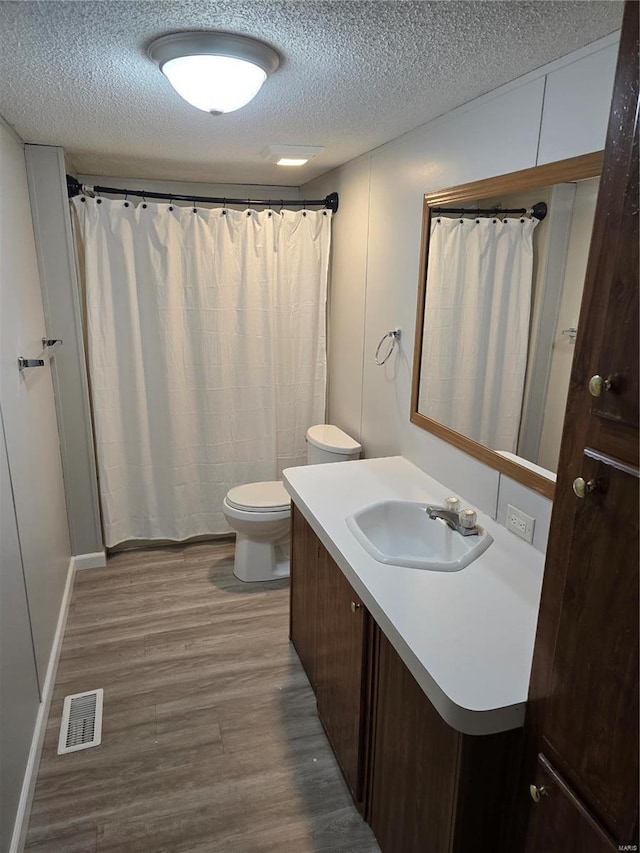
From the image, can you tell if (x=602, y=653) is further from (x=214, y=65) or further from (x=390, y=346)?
(x=390, y=346)

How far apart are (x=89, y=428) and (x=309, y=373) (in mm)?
1332

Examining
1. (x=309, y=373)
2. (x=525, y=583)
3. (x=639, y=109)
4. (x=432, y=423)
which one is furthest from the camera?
(x=309, y=373)

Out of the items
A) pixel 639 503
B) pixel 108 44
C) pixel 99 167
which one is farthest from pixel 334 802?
pixel 99 167

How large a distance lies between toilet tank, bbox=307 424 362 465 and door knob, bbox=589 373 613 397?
80.4 inches

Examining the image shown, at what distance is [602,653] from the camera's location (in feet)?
2.85

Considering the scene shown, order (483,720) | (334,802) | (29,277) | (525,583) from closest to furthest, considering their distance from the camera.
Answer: (483,720) < (525,583) < (334,802) < (29,277)

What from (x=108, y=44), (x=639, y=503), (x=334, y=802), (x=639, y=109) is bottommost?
(x=334, y=802)

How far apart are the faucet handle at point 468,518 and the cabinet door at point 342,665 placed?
1.41ft

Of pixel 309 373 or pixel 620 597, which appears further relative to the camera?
pixel 309 373

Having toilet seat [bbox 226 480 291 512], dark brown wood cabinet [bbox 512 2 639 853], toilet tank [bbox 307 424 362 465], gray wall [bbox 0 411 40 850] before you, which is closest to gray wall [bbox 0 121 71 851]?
gray wall [bbox 0 411 40 850]

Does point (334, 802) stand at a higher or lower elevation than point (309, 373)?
lower

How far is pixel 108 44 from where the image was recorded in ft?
4.33

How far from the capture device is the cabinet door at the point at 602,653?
815 millimetres

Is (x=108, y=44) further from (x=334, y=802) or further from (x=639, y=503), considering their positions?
Result: (x=334, y=802)
